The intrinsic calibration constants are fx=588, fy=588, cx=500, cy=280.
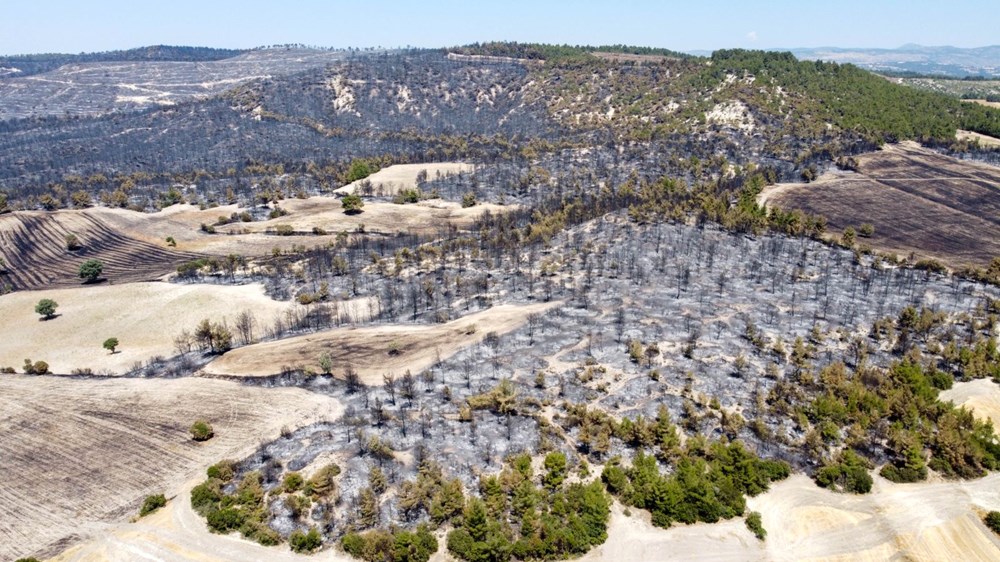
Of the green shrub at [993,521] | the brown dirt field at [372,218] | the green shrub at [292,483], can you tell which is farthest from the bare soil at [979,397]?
the brown dirt field at [372,218]

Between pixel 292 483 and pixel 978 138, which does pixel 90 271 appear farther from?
pixel 978 138

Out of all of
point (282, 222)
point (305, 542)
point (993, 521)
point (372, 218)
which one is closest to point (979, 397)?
point (993, 521)

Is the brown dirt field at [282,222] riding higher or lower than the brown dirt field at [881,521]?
higher

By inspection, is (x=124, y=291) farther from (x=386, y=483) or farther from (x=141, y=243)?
(x=386, y=483)

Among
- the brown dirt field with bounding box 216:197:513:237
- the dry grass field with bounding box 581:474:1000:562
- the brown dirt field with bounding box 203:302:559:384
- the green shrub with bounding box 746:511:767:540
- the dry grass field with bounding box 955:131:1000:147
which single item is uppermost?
the dry grass field with bounding box 955:131:1000:147

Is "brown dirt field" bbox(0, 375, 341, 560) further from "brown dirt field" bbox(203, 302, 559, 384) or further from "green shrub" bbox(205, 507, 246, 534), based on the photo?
"brown dirt field" bbox(203, 302, 559, 384)

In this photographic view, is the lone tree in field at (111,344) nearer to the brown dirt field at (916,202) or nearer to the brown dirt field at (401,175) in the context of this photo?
the brown dirt field at (401,175)

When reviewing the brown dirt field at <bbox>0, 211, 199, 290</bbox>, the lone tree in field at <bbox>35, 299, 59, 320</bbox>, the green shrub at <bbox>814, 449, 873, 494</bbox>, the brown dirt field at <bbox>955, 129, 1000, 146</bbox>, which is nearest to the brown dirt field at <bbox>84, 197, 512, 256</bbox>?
the brown dirt field at <bbox>0, 211, 199, 290</bbox>

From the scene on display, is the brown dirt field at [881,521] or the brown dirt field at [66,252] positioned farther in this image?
the brown dirt field at [66,252]
